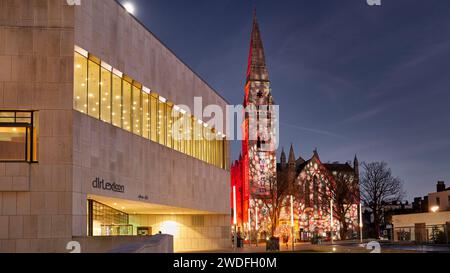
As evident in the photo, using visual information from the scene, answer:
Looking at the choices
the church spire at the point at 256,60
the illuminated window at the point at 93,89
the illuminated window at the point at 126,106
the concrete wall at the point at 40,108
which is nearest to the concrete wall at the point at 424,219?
the illuminated window at the point at 126,106

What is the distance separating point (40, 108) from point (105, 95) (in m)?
5.77

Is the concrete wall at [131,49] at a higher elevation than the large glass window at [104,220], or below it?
higher

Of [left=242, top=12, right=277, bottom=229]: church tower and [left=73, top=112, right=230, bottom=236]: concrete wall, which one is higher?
[left=242, top=12, right=277, bottom=229]: church tower

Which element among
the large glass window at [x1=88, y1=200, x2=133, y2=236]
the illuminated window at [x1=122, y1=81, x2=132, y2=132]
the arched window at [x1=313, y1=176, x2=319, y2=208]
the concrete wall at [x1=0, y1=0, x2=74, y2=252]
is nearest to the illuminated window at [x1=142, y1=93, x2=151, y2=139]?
the illuminated window at [x1=122, y1=81, x2=132, y2=132]

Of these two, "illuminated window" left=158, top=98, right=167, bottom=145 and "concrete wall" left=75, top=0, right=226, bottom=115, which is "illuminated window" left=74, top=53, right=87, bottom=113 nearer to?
"concrete wall" left=75, top=0, right=226, bottom=115

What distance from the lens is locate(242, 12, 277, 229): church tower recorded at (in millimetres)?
124938

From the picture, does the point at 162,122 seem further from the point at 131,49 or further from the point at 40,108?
the point at 40,108

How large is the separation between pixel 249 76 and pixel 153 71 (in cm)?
9736

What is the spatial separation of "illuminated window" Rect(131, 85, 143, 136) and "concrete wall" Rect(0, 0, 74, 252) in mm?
9327

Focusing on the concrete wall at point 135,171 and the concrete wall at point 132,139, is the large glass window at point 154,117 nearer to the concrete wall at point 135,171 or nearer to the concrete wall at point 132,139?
the concrete wall at point 132,139

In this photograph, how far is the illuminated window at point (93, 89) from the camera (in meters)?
31.4

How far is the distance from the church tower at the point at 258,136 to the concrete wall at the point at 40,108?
309 ft

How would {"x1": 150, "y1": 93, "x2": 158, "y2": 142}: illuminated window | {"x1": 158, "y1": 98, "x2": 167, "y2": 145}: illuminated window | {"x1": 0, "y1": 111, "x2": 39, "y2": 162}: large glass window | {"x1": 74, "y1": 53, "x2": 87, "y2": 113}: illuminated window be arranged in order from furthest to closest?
1. {"x1": 158, "y1": 98, "x2": 167, "y2": 145}: illuminated window
2. {"x1": 150, "y1": 93, "x2": 158, "y2": 142}: illuminated window
3. {"x1": 74, "y1": 53, "x2": 87, "y2": 113}: illuminated window
4. {"x1": 0, "y1": 111, "x2": 39, "y2": 162}: large glass window
